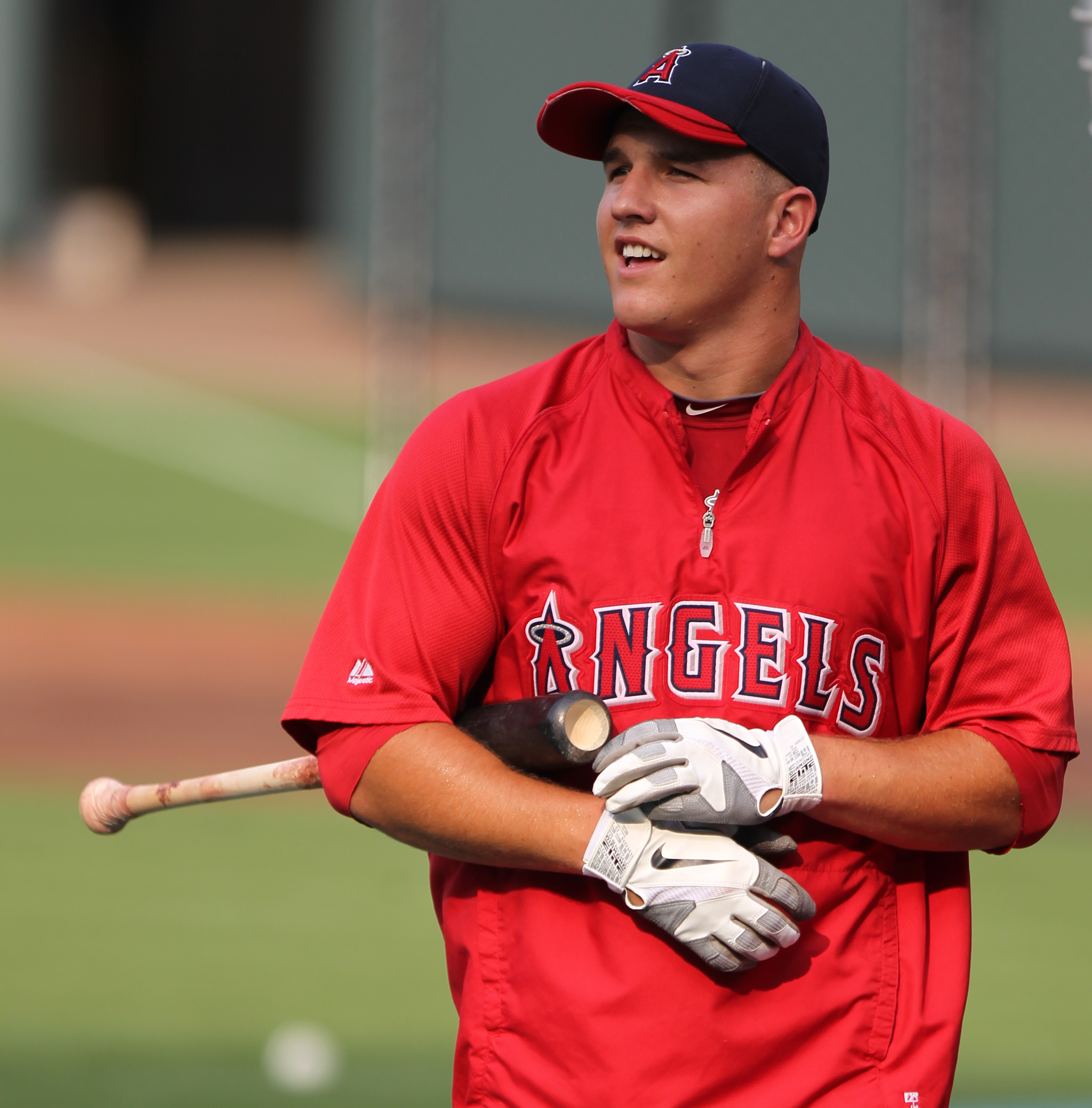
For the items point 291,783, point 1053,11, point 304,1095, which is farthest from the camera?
point 1053,11

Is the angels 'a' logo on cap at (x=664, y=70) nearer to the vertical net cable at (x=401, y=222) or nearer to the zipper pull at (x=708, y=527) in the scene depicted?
the zipper pull at (x=708, y=527)

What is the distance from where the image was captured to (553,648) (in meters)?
2.51

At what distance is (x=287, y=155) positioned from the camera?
32.1m

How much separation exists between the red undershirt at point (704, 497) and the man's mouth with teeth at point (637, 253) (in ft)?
0.73

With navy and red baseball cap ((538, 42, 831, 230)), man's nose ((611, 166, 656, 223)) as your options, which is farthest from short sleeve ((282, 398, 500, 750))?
navy and red baseball cap ((538, 42, 831, 230))

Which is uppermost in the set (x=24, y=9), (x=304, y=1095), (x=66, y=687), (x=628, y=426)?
(x=24, y=9)

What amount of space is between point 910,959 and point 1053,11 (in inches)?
551

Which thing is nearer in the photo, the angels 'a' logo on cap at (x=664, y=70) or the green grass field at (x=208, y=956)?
the angels 'a' logo on cap at (x=664, y=70)

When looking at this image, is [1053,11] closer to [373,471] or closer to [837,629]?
[373,471]

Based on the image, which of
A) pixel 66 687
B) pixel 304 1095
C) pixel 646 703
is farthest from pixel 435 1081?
pixel 66 687

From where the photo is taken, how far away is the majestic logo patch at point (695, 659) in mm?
2482

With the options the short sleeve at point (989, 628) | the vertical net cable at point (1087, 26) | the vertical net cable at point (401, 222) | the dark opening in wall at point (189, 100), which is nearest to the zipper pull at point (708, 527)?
the short sleeve at point (989, 628)

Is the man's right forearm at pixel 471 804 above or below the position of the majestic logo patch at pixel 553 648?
below

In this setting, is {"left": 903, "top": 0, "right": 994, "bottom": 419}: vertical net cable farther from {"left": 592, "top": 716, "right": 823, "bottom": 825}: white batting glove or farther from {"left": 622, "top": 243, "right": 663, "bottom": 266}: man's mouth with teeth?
{"left": 592, "top": 716, "right": 823, "bottom": 825}: white batting glove
